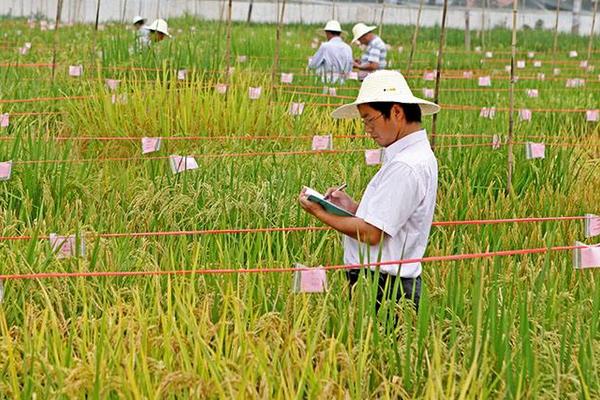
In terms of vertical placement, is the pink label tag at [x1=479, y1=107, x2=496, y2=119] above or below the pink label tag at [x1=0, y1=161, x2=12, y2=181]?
above

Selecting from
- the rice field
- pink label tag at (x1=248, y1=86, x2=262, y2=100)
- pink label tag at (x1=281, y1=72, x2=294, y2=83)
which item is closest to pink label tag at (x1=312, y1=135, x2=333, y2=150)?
the rice field

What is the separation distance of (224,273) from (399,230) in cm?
50

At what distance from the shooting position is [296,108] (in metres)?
5.39

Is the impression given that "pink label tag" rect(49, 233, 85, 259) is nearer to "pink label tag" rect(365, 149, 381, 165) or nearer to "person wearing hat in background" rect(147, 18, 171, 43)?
"pink label tag" rect(365, 149, 381, 165)

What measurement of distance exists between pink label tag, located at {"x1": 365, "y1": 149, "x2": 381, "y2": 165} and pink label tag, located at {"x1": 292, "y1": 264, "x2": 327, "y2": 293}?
1.67 metres

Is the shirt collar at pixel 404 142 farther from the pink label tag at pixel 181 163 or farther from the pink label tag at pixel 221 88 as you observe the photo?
the pink label tag at pixel 221 88

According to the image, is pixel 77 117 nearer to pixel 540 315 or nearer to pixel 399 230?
pixel 399 230

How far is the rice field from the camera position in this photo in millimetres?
1964

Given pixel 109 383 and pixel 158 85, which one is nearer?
pixel 109 383

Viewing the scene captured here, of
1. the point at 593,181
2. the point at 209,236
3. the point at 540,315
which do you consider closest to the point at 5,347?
the point at 209,236

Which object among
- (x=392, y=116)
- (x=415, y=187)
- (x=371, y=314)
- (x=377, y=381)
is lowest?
(x=377, y=381)

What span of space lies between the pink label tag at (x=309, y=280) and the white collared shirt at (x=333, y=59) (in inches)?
220

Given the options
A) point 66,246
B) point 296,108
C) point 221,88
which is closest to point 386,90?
point 66,246

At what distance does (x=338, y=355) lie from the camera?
2.00 m
